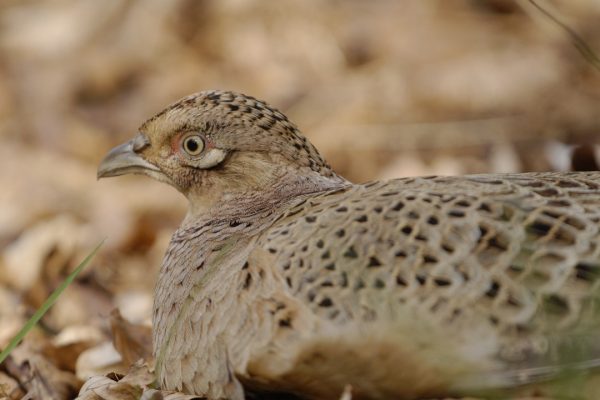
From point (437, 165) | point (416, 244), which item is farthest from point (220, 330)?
point (437, 165)

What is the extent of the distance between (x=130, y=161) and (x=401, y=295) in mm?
1781

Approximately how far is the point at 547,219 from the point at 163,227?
482cm

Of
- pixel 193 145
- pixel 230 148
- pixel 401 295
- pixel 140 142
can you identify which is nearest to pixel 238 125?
pixel 230 148

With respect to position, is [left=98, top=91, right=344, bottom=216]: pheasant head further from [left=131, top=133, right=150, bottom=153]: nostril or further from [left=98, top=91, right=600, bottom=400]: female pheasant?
[left=98, top=91, right=600, bottom=400]: female pheasant

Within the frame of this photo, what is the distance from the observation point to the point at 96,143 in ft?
30.9

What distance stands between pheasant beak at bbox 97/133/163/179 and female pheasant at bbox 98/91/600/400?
29.9 inches

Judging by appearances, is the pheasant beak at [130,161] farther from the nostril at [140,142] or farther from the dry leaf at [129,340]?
the dry leaf at [129,340]

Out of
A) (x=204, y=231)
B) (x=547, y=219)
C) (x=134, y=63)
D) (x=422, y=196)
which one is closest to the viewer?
(x=547, y=219)

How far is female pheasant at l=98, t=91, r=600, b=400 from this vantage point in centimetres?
311

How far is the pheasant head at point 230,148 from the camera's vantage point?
434cm

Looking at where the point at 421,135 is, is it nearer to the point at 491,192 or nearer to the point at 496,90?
the point at 496,90

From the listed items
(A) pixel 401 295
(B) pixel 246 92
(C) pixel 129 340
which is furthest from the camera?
(B) pixel 246 92

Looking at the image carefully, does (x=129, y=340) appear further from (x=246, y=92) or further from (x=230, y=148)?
(x=246, y=92)

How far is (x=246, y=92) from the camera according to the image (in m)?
9.86
